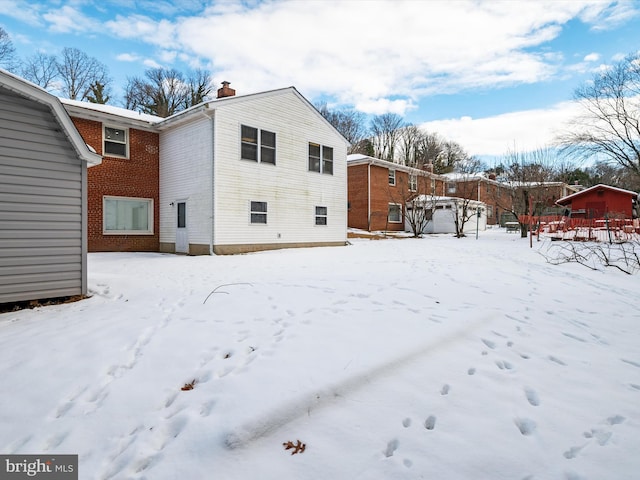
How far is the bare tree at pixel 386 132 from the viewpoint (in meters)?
48.0

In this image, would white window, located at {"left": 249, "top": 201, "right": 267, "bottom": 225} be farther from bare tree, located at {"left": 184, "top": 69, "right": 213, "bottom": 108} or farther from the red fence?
bare tree, located at {"left": 184, "top": 69, "right": 213, "bottom": 108}

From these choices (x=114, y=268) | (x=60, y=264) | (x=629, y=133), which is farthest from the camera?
(x=629, y=133)

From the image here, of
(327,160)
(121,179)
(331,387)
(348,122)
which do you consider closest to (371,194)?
(327,160)

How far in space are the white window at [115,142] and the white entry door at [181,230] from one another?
10.3ft

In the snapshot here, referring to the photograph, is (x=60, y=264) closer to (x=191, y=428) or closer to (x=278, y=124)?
(x=191, y=428)

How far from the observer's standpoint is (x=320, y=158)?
16.7 metres

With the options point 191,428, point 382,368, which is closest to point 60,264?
point 191,428

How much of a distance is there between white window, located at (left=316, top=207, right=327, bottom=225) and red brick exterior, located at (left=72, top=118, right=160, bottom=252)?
7.29 meters

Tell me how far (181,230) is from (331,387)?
13.0 meters

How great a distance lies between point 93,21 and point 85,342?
17.8 m

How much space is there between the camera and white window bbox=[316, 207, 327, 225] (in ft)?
54.6

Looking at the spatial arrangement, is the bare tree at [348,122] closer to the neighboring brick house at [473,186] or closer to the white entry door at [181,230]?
the neighboring brick house at [473,186]

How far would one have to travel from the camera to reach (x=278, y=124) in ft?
48.9

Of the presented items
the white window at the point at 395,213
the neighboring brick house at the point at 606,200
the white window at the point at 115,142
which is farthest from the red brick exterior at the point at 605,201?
the white window at the point at 115,142
